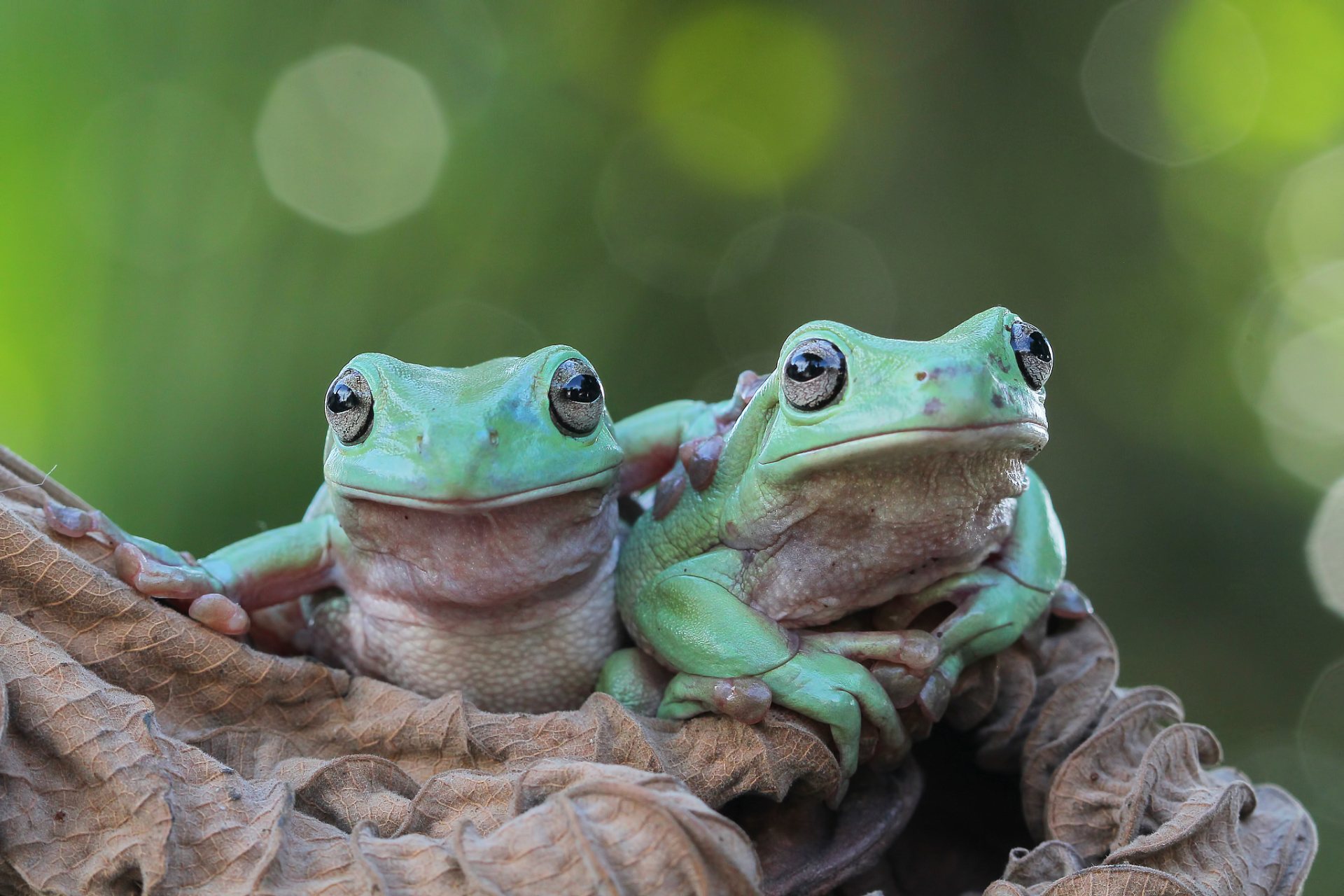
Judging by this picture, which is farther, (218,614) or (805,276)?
(805,276)

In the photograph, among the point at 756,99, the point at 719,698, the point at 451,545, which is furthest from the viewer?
the point at 756,99

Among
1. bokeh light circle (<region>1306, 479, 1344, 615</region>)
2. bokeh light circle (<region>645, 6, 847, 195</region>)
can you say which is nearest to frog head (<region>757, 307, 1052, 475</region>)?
bokeh light circle (<region>645, 6, 847, 195</region>)

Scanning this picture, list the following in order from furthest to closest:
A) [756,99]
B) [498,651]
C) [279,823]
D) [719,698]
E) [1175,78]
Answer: [756,99]
[1175,78]
[498,651]
[719,698]
[279,823]

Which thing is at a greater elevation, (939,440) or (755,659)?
(939,440)


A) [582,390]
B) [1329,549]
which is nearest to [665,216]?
[582,390]

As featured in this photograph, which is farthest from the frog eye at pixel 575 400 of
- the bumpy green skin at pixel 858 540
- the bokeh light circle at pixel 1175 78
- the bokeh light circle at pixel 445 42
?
the bokeh light circle at pixel 1175 78

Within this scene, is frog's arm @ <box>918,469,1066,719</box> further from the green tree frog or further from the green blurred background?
the green blurred background

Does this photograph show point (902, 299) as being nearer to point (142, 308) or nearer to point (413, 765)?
point (142, 308)

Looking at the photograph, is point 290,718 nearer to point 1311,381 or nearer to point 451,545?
point 451,545
